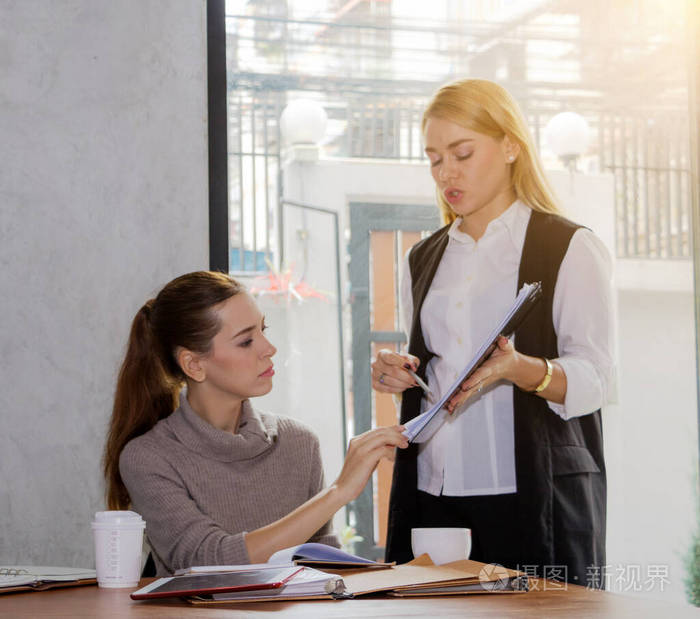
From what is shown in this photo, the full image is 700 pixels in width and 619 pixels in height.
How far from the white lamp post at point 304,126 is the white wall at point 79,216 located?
32 cm

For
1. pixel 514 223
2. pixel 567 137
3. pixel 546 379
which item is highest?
pixel 567 137

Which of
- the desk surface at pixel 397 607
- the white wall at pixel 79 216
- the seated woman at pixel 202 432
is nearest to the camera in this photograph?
the desk surface at pixel 397 607

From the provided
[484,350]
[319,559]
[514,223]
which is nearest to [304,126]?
[514,223]

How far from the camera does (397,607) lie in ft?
3.82

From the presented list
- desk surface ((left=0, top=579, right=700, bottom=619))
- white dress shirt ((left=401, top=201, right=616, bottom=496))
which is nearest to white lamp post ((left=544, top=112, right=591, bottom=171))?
white dress shirt ((left=401, top=201, right=616, bottom=496))

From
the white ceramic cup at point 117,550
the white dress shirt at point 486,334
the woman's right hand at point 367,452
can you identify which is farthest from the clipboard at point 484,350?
the white ceramic cup at point 117,550

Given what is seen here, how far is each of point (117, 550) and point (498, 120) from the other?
A: 129 centimetres

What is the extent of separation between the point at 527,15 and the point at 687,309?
3.47 ft

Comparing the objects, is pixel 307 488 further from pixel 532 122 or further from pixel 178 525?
pixel 532 122

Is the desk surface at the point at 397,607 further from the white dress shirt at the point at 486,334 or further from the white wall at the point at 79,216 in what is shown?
the white wall at the point at 79,216

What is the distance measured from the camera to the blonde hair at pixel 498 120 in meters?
2.22

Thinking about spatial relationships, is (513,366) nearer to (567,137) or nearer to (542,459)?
(542,459)

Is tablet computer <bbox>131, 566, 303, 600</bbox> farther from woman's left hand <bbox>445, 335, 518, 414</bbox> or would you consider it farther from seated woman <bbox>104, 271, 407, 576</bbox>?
woman's left hand <bbox>445, 335, 518, 414</bbox>

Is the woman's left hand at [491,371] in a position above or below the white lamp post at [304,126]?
below
